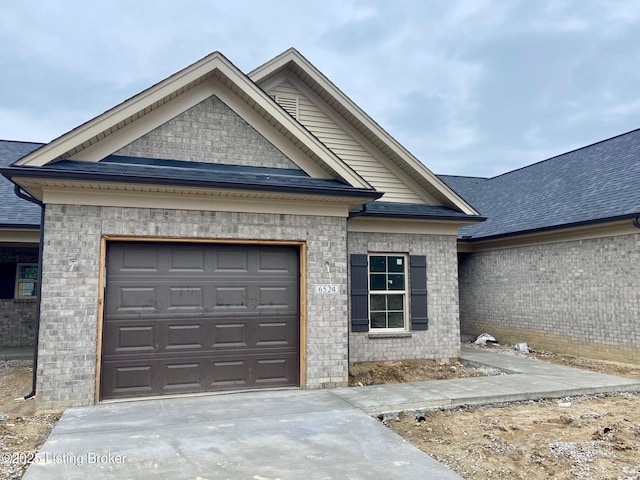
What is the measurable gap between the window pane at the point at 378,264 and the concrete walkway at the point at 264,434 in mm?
2965

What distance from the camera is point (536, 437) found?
5934mm

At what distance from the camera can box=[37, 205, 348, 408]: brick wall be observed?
6875 mm

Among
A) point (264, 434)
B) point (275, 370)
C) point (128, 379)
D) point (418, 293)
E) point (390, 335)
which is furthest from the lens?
point (418, 293)

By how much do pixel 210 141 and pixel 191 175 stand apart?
0.86 metres

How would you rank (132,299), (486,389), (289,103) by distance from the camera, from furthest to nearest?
(289,103), (486,389), (132,299)

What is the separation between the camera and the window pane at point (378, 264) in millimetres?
10594

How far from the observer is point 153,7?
21.8 m

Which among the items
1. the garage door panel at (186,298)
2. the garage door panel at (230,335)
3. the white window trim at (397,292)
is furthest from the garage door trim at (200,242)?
the white window trim at (397,292)

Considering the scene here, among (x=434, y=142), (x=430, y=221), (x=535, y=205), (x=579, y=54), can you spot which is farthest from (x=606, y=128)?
(x=430, y=221)

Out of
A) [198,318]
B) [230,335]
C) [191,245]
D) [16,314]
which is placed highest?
[191,245]

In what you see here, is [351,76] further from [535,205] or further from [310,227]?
[310,227]

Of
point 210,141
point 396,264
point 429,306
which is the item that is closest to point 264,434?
point 210,141

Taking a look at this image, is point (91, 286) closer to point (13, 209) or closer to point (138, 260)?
point (138, 260)

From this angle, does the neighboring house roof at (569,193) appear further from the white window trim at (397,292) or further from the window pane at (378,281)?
the window pane at (378,281)
